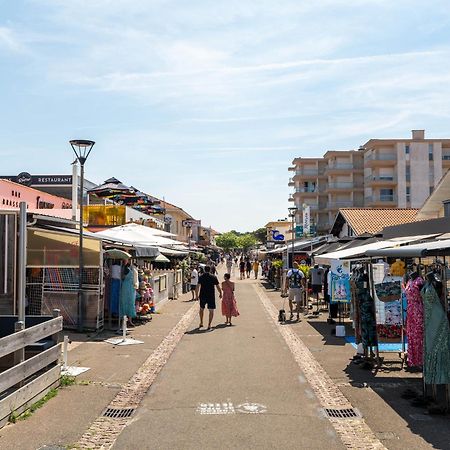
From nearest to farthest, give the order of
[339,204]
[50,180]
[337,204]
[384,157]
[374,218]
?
→ [374,218], [50,180], [384,157], [339,204], [337,204]

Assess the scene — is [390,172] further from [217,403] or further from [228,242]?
[217,403]

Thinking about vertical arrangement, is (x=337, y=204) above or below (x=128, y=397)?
above

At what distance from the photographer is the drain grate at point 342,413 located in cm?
684

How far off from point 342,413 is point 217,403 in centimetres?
161

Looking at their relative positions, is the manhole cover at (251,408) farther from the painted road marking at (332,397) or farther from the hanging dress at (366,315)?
the hanging dress at (366,315)

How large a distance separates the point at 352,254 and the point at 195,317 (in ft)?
24.3

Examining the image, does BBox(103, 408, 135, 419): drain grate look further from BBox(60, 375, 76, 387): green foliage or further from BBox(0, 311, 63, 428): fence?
BBox(60, 375, 76, 387): green foliage

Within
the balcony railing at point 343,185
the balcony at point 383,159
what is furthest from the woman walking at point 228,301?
the balcony railing at point 343,185

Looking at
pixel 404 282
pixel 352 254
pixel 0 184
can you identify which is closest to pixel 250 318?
pixel 352 254

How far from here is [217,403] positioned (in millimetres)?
7312

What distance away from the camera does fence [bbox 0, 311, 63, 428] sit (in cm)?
627

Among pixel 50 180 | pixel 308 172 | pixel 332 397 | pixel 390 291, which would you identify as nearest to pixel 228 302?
pixel 390 291

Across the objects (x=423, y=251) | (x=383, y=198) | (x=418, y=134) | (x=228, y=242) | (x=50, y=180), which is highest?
A: (x=418, y=134)

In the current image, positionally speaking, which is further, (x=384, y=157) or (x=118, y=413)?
(x=384, y=157)
